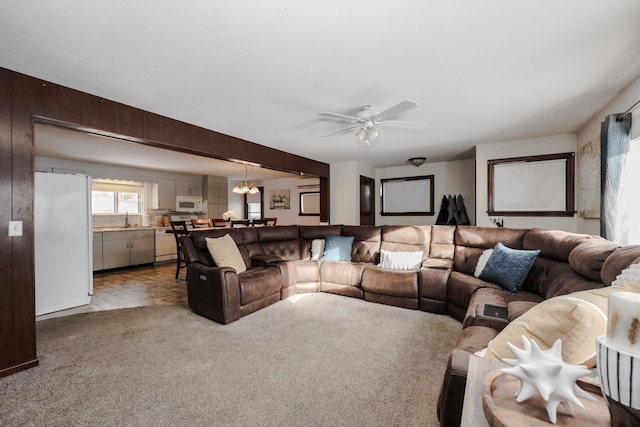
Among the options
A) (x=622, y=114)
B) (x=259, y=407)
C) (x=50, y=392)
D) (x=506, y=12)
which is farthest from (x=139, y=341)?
(x=622, y=114)

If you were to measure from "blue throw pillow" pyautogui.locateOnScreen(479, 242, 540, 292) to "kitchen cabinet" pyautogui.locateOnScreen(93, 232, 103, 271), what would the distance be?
656cm

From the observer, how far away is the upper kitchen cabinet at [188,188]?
7.35 meters

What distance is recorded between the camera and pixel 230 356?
7.73 feet

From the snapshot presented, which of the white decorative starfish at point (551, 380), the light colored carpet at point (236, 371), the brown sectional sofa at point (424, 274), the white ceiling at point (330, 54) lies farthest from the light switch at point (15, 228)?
the white decorative starfish at point (551, 380)

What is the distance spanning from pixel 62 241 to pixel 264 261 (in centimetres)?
252

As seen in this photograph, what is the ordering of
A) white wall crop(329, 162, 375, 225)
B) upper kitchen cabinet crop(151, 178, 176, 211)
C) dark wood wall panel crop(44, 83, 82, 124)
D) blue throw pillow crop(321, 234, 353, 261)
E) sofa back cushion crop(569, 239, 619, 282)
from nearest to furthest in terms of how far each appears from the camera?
sofa back cushion crop(569, 239, 619, 282) < dark wood wall panel crop(44, 83, 82, 124) < blue throw pillow crop(321, 234, 353, 261) < white wall crop(329, 162, 375, 225) < upper kitchen cabinet crop(151, 178, 176, 211)

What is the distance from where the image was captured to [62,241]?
3.62 m

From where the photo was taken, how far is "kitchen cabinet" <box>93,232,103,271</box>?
556cm

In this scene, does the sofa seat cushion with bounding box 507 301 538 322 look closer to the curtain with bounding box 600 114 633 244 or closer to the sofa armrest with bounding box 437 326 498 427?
the sofa armrest with bounding box 437 326 498 427

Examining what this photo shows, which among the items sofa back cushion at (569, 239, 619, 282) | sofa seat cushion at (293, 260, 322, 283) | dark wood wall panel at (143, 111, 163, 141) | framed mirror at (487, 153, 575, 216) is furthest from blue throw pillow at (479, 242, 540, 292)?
dark wood wall panel at (143, 111, 163, 141)

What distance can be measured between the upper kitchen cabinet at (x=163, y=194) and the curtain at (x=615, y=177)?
779 cm

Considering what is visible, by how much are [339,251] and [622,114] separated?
336 cm

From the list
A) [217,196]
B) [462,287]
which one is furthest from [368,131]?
[217,196]

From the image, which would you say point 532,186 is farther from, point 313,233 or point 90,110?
point 90,110
